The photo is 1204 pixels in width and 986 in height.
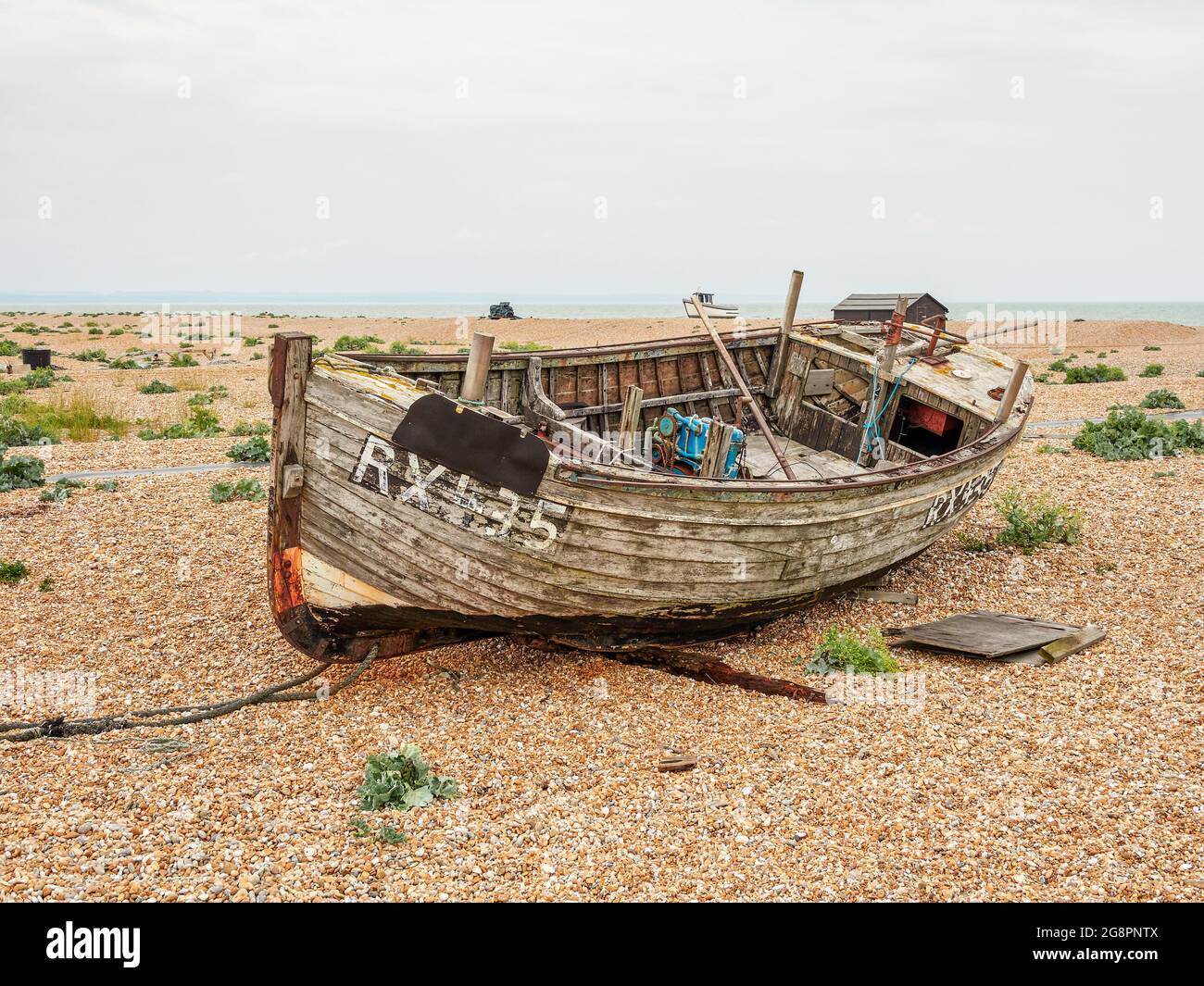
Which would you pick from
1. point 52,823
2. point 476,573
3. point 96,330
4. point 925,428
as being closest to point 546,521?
point 476,573

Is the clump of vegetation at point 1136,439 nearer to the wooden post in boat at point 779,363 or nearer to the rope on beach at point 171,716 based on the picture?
the wooden post in boat at point 779,363

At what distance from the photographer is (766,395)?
14.0 m

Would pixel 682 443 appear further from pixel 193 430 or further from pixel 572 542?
pixel 193 430

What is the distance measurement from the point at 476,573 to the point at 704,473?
3487mm

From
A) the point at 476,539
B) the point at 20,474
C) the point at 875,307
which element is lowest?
the point at 20,474

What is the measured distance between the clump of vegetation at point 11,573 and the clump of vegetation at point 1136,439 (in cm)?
1757

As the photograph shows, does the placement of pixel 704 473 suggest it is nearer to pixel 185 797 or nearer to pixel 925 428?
pixel 925 428

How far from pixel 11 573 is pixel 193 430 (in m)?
9.93

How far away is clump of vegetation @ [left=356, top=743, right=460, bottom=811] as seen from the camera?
6223 mm

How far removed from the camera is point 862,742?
7.29 metres

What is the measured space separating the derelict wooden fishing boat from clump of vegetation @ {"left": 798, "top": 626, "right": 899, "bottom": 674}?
0.65 meters

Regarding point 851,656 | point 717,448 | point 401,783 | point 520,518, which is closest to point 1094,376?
point 717,448

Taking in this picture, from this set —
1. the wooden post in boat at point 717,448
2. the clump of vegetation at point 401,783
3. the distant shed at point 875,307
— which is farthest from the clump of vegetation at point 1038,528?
the distant shed at point 875,307

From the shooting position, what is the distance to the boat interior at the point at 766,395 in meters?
10.6
